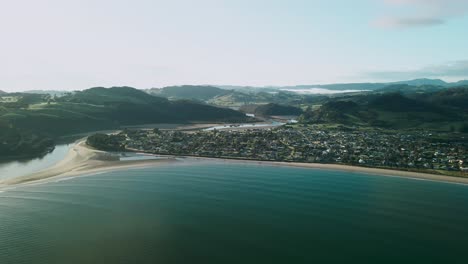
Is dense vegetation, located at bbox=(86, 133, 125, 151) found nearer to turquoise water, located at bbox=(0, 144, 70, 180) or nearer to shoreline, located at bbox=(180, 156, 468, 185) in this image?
turquoise water, located at bbox=(0, 144, 70, 180)

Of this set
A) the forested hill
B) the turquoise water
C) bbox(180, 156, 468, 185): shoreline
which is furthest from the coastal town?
the forested hill

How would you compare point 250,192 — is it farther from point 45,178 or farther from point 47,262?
point 45,178

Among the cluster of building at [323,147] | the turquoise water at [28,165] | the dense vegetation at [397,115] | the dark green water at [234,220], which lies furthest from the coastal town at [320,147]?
the dense vegetation at [397,115]

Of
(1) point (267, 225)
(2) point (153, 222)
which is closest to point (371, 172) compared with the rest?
(1) point (267, 225)

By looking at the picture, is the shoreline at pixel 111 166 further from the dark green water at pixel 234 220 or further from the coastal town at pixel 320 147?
the dark green water at pixel 234 220

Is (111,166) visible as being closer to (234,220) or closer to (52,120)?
(234,220)

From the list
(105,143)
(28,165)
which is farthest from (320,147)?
(28,165)
